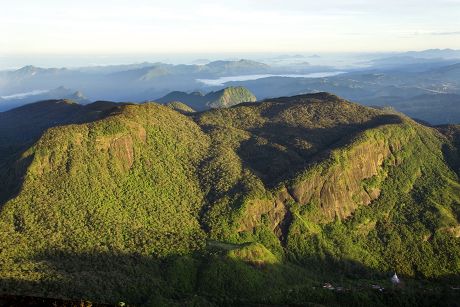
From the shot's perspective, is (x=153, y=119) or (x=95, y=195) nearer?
(x=95, y=195)

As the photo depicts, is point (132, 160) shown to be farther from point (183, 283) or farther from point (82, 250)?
point (183, 283)

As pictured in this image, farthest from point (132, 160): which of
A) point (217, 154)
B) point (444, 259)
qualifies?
point (444, 259)

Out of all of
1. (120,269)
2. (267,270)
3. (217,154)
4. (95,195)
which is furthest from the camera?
(217,154)

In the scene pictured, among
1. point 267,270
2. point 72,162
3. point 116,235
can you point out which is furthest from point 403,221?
point 72,162

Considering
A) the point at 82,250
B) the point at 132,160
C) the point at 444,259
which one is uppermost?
the point at 132,160

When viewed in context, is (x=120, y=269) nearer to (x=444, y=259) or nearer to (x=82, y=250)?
(x=82, y=250)

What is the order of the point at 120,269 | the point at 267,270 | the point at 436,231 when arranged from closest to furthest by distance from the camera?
1. the point at 120,269
2. the point at 267,270
3. the point at 436,231

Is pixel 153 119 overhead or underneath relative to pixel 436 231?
overhead
